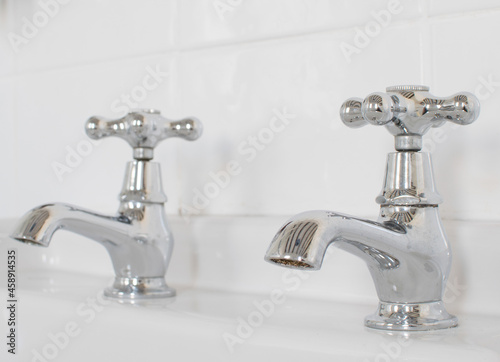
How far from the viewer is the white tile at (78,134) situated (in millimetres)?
837

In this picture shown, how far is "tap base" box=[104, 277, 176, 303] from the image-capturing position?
0.68 metres

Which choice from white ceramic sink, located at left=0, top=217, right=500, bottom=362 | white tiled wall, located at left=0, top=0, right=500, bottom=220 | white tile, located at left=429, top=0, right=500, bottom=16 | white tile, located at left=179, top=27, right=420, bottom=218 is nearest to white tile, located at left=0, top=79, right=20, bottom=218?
white tiled wall, located at left=0, top=0, right=500, bottom=220

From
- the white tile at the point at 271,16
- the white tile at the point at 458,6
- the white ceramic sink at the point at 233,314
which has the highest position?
the white tile at the point at 271,16

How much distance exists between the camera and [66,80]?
0.92 metres

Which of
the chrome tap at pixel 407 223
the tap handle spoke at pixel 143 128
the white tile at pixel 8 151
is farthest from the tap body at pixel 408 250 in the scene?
the white tile at pixel 8 151

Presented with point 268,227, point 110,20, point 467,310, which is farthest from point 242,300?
point 110,20

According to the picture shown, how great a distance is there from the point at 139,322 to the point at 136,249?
0.11 metres

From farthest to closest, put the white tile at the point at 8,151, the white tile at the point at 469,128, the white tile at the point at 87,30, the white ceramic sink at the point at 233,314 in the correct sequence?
the white tile at the point at 8,151
the white tile at the point at 87,30
the white tile at the point at 469,128
the white ceramic sink at the point at 233,314

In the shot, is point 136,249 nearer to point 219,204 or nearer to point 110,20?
point 219,204

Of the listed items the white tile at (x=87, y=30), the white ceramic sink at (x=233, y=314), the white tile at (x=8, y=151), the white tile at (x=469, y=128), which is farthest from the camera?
the white tile at (x=8, y=151)

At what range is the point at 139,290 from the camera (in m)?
0.69

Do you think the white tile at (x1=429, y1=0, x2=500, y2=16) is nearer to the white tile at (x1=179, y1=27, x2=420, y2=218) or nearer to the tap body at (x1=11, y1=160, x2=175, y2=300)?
the white tile at (x1=179, y1=27, x2=420, y2=218)

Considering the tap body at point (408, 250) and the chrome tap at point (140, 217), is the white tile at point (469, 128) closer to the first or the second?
the tap body at point (408, 250)

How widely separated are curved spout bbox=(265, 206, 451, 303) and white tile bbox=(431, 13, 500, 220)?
84mm
